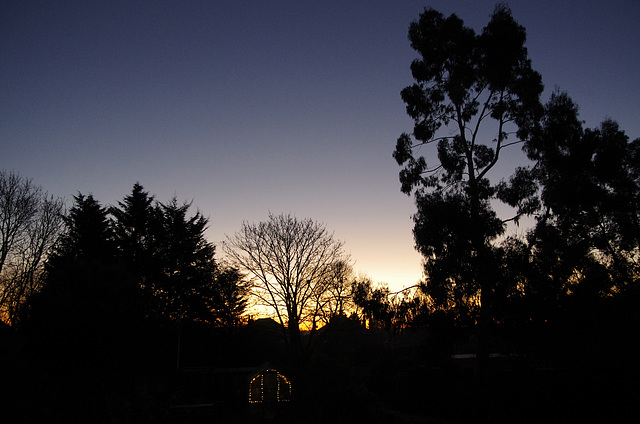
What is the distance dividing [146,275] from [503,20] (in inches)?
1324

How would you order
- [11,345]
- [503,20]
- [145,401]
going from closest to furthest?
[11,345] → [145,401] → [503,20]

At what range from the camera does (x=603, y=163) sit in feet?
71.6

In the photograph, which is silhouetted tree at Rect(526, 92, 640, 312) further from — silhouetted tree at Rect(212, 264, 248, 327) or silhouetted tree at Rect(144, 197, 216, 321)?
silhouetted tree at Rect(144, 197, 216, 321)

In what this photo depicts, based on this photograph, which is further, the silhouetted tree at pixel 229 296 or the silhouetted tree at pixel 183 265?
the silhouetted tree at pixel 183 265

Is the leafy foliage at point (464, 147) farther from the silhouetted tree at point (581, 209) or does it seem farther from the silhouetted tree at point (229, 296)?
the silhouetted tree at point (229, 296)

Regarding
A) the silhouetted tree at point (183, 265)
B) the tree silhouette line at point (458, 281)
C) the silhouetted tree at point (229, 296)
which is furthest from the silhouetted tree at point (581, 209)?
the silhouetted tree at point (183, 265)

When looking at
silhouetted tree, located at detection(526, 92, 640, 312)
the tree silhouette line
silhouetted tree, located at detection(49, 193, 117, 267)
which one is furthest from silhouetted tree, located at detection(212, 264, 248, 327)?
silhouetted tree, located at detection(526, 92, 640, 312)

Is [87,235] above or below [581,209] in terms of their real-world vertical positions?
above

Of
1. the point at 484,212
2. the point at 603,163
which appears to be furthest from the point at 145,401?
the point at 603,163

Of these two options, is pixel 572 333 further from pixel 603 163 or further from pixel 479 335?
pixel 603 163

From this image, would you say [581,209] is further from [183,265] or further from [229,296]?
[183,265]

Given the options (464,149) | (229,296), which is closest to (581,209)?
(464,149)

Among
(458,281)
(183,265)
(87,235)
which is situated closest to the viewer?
(458,281)

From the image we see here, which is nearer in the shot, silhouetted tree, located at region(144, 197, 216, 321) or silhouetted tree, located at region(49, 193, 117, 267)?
silhouetted tree, located at region(49, 193, 117, 267)
